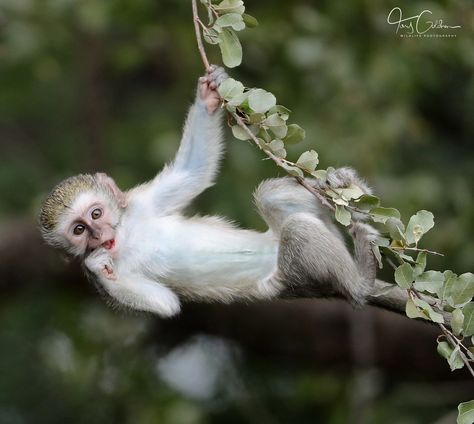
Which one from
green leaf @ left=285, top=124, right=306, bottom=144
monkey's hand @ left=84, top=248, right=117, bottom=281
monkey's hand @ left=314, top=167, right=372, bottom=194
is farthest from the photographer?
monkey's hand @ left=84, top=248, right=117, bottom=281

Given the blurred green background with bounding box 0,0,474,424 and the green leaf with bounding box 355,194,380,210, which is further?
the blurred green background with bounding box 0,0,474,424

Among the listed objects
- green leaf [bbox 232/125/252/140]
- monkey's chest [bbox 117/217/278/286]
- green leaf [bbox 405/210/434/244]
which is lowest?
monkey's chest [bbox 117/217/278/286]

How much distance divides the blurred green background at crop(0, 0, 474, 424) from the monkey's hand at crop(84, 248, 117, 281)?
241cm

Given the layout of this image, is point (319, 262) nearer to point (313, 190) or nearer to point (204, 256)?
point (204, 256)

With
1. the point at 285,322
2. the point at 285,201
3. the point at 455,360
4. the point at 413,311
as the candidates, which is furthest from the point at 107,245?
the point at 285,322

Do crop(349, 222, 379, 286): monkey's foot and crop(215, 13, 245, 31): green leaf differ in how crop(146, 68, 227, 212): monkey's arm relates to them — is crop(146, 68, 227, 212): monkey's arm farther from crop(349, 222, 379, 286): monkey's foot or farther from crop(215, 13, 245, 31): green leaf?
crop(215, 13, 245, 31): green leaf

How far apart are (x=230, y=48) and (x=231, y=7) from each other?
129mm

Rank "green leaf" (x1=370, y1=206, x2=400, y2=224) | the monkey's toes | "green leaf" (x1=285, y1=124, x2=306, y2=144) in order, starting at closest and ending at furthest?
1. "green leaf" (x1=370, y1=206, x2=400, y2=224)
2. "green leaf" (x1=285, y1=124, x2=306, y2=144)
3. the monkey's toes

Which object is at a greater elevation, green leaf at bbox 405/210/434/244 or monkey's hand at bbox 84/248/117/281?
green leaf at bbox 405/210/434/244

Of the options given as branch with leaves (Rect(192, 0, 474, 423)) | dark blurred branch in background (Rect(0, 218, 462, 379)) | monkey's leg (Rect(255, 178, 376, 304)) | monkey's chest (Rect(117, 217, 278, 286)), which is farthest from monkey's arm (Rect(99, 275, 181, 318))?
dark blurred branch in background (Rect(0, 218, 462, 379))

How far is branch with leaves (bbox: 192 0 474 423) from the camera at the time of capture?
10.3 feet

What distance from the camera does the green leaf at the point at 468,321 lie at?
3.20 metres

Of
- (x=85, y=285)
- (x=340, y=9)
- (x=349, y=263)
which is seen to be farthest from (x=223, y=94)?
(x=85, y=285)

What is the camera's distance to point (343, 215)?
10.5 feet
